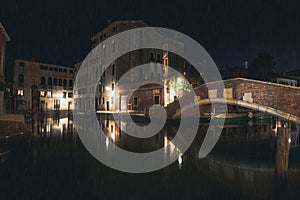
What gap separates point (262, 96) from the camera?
11062 mm

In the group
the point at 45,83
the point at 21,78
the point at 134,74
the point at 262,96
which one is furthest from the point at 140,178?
the point at 21,78

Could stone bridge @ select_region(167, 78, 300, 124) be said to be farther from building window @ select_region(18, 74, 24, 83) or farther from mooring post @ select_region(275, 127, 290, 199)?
building window @ select_region(18, 74, 24, 83)

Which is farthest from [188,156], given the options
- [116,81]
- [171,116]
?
[116,81]

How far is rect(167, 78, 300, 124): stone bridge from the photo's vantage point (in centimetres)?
1023

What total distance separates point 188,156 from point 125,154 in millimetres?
2198

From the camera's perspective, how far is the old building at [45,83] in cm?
3170

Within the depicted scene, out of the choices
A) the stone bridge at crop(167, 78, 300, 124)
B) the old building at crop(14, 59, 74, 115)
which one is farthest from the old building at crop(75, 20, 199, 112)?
the stone bridge at crop(167, 78, 300, 124)

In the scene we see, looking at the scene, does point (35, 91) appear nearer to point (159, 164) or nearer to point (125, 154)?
point (125, 154)

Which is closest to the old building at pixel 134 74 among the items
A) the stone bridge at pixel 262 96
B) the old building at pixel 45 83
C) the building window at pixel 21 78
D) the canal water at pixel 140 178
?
the old building at pixel 45 83

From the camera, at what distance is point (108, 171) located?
14.5ft

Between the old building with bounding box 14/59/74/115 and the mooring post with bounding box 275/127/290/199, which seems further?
the old building with bounding box 14/59/74/115

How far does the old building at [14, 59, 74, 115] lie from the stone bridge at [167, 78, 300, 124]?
89.5 ft

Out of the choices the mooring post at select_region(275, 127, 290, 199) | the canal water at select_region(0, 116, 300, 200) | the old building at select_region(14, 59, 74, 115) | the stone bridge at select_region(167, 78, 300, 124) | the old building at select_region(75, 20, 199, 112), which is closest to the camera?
the canal water at select_region(0, 116, 300, 200)

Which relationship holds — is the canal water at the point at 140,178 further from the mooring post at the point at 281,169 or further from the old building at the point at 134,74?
the old building at the point at 134,74
